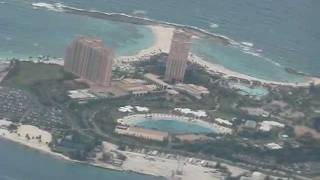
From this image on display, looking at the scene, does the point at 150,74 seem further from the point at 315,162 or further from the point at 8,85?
the point at 315,162

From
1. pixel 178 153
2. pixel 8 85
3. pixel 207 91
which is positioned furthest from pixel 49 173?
pixel 207 91

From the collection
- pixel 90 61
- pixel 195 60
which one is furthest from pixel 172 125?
pixel 195 60

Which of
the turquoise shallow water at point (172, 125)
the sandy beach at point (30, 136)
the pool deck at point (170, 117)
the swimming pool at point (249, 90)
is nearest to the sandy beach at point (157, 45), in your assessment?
the swimming pool at point (249, 90)

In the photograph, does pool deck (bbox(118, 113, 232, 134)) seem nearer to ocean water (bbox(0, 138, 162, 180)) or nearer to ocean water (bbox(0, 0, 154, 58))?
ocean water (bbox(0, 138, 162, 180))

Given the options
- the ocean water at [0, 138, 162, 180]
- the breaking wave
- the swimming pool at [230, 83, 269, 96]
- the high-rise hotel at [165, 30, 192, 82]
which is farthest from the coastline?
the breaking wave

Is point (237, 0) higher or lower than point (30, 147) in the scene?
higher

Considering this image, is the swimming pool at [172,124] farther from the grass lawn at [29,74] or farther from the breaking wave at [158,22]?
the breaking wave at [158,22]

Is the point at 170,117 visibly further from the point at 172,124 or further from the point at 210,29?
the point at 210,29
